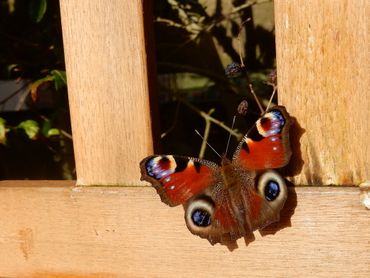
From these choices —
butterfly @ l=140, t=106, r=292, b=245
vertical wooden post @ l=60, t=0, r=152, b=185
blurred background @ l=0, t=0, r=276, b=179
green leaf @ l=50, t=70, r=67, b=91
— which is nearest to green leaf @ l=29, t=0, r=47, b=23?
green leaf @ l=50, t=70, r=67, b=91

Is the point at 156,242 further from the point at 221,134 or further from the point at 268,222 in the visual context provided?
the point at 221,134

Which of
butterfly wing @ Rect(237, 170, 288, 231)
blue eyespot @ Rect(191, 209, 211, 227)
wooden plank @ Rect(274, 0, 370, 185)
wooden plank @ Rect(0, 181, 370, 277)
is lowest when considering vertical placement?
wooden plank @ Rect(0, 181, 370, 277)

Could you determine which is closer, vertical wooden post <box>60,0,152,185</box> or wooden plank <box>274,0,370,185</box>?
wooden plank <box>274,0,370,185</box>

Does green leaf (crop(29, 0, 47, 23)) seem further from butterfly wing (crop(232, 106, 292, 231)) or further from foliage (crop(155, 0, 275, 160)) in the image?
butterfly wing (crop(232, 106, 292, 231))

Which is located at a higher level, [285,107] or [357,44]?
[357,44]

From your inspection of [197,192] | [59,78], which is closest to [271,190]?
[197,192]

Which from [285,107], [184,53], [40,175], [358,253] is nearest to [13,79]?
[40,175]
